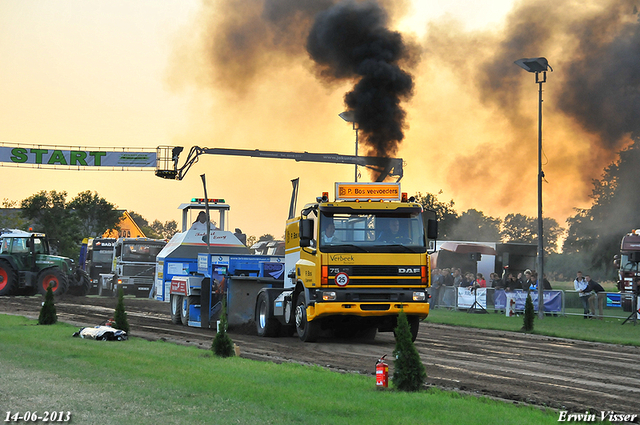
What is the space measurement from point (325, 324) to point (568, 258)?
127202 mm

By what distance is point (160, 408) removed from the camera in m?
8.00

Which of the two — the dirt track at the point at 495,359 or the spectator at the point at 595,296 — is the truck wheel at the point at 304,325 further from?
the spectator at the point at 595,296

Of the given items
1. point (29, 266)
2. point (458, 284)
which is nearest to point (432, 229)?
point (458, 284)

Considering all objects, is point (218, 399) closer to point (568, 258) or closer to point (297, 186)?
point (297, 186)

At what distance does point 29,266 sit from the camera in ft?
115

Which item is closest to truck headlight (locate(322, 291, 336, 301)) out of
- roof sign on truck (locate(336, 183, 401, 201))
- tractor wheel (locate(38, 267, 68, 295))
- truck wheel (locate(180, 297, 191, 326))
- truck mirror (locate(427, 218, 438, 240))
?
roof sign on truck (locate(336, 183, 401, 201))

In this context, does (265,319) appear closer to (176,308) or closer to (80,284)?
(176,308)

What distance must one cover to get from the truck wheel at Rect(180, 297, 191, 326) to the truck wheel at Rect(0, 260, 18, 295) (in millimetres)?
15171

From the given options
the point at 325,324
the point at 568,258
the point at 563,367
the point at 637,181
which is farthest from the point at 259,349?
the point at 568,258

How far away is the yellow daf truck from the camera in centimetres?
1588

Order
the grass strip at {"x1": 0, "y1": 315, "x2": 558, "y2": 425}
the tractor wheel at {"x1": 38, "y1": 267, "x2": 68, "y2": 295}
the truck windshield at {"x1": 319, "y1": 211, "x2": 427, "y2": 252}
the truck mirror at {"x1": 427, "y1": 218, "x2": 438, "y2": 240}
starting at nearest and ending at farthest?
1. the grass strip at {"x1": 0, "y1": 315, "x2": 558, "y2": 425}
2. the truck windshield at {"x1": 319, "y1": 211, "x2": 427, "y2": 252}
3. the truck mirror at {"x1": 427, "y1": 218, "x2": 438, "y2": 240}
4. the tractor wheel at {"x1": 38, "y1": 267, "x2": 68, "y2": 295}

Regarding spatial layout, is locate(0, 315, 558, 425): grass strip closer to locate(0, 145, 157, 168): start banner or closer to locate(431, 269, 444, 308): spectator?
locate(431, 269, 444, 308): spectator

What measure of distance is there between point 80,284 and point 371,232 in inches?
1060

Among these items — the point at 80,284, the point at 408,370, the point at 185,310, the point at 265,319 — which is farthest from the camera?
the point at 80,284
